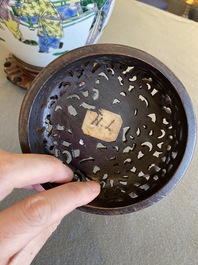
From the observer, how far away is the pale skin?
31 centimetres

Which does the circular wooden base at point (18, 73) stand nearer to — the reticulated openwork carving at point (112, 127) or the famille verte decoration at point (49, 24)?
the famille verte decoration at point (49, 24)

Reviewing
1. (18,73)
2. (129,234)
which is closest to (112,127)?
(129,234)

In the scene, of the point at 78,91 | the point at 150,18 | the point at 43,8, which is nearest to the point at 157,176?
the point at 78,91

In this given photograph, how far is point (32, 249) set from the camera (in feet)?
1.20

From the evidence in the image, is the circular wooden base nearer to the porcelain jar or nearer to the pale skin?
the porcelain jar

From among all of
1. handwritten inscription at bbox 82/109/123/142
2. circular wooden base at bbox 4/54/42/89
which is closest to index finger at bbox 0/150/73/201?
handwritten inscription at bbox 82/109/123/142

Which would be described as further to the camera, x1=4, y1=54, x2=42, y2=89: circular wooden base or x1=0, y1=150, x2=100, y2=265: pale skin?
x1=4, y1=54, x2=42, y2=89: circular wooden base

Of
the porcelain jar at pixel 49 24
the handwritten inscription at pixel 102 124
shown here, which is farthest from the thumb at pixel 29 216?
the porcelain jar at pixel 49 24

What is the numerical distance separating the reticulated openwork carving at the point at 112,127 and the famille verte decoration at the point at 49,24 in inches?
3.2

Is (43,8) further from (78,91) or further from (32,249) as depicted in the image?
(32,249)

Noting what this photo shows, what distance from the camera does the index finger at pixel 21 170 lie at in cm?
33

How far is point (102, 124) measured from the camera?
1.51ft

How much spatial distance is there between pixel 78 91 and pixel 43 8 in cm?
11

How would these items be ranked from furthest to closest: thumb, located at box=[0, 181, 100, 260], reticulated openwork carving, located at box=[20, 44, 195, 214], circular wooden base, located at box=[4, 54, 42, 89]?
circular wooden base, located at box=[4, 54, 42, 89]
reticulated openwork carving, located at box=[20, 44, 195, 214]
thumb, located at box=[0, 181, 100, 260]
